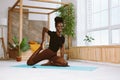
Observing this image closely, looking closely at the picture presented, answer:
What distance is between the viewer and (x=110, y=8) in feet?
25.1

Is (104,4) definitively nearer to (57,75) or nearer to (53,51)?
(53,51)

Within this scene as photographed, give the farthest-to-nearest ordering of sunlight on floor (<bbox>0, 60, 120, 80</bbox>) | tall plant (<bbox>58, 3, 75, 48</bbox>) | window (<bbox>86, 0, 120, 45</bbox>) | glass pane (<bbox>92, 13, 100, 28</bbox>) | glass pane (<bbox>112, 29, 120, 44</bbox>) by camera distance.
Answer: tall plant (<bbox>58, 3, 75, 48</bbox>) → glass pane (<bbox>92, 13, 100, 28</bbox>) → window (<bbox>86, 0, 120, 45</bbox>) → glass pane (<bbox>112, 29, 120, 44</bbox>) → sunlight on floor (<bbox>0, 60, 120, 80</bbox>)

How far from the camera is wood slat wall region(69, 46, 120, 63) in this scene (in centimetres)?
653

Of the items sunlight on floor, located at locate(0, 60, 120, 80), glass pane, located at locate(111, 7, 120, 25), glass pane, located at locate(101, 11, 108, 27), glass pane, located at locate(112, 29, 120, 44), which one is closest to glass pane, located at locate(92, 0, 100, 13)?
glass pane, located at locate(101, 11, 108, 27)

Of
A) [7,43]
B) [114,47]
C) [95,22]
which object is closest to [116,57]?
[114,47]

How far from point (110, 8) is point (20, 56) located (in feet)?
10.7

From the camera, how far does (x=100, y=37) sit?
818 centimetres

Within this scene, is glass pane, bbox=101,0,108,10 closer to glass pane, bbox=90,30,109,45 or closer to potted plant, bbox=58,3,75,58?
glass pane, bbox=90,30,109,45

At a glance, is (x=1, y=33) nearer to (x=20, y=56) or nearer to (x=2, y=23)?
(x=2, y=23)

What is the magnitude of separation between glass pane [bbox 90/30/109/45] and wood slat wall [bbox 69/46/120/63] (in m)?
0.48

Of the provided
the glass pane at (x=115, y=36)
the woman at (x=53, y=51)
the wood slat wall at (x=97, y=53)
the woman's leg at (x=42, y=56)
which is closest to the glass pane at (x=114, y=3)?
the glass pane at (x=115, y=36)

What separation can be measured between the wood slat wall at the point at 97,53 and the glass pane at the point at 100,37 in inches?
18.8

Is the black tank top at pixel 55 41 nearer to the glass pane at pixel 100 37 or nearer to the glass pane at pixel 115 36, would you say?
the glass pane at pixel 115 36

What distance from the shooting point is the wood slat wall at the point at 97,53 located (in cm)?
653
